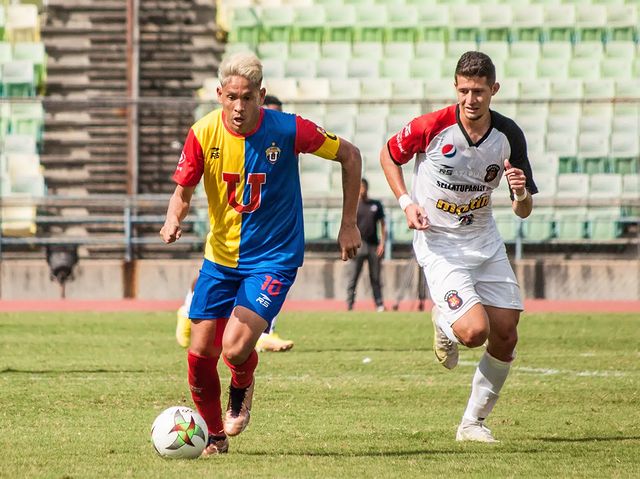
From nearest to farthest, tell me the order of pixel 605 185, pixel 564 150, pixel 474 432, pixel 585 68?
1. pixel 474 432
2. pixel 605 185
3. pixel 564 150
4. pixel 585 68

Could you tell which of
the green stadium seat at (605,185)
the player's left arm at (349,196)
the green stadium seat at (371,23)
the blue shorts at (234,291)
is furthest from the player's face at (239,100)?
the green stadium seat at (371,23)

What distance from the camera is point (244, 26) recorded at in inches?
953

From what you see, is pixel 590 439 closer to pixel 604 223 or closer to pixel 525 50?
pixel 604 223

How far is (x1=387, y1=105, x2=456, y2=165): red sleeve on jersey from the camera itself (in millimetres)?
7586

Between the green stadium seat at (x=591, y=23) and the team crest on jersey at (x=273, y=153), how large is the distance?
18424 mm

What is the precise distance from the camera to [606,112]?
68.5ft

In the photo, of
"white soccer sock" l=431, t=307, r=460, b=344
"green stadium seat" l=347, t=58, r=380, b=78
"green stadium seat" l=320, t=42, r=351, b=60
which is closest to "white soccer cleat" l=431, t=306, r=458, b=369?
"white soccer sock" l=431, t=307, r=460, b=344

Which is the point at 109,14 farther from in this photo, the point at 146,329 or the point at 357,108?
the point at 146,329

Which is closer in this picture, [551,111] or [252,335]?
[252,335]

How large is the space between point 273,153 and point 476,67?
4.33 feet

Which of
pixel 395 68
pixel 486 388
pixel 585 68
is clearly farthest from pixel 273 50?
pixel 486 388

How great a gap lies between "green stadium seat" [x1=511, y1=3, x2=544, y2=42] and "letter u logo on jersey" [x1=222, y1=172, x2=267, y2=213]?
714 inches

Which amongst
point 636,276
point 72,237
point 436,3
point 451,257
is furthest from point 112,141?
point 451,257

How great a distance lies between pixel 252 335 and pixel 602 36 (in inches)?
742
